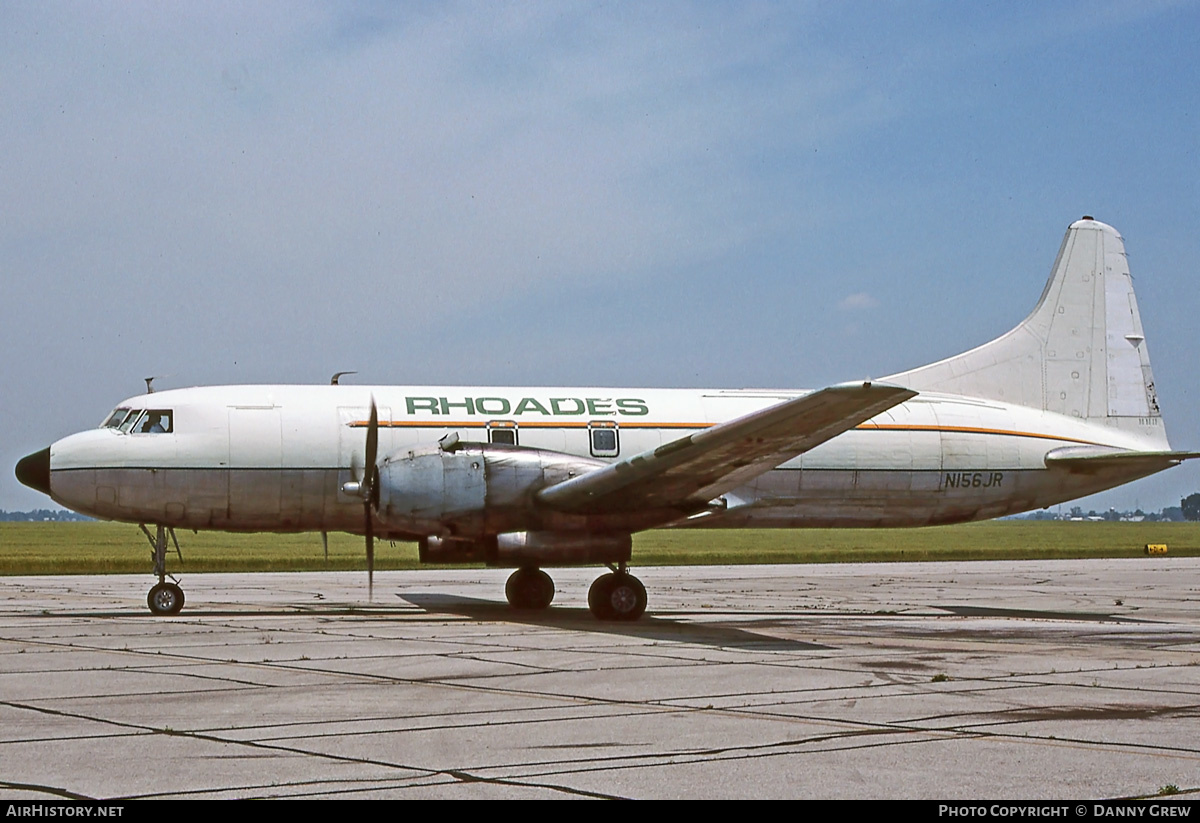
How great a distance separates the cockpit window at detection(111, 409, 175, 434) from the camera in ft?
74.9

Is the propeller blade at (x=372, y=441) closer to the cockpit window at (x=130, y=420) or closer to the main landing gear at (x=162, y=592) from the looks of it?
the main landing gear at (x=162, y=592)

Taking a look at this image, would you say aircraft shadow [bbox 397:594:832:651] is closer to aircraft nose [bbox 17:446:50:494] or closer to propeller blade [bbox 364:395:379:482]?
propeller blade [bbox 364:395:379:482]

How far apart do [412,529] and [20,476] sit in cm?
741

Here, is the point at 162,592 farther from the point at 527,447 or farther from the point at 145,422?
the point at 527,447

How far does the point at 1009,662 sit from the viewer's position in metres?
15.6

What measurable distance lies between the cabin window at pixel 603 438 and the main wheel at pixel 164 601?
7.56 meters

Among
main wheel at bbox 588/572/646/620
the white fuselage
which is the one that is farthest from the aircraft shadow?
the white fuselage

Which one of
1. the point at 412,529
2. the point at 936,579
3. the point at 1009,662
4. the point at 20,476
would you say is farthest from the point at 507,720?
the point at 936,579

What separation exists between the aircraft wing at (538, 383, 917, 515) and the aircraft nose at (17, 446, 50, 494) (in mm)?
8850

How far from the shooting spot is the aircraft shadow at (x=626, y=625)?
17906mm

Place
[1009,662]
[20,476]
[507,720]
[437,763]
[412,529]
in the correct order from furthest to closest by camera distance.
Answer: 1. [20,476]
2. [412,529]
3. [1009,662]
4. [507,720]
5. [437,763]

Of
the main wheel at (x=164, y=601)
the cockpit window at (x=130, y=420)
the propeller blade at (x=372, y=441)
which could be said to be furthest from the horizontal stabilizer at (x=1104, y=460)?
the cockpit window at (x=130, y=420)
